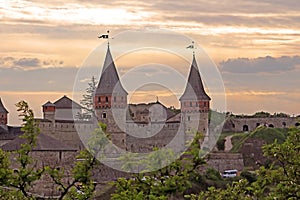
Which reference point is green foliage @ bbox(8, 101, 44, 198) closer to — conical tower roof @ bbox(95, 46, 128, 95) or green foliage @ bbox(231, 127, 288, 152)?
conical tower roof @ bbox(95, 46, 128, 95)

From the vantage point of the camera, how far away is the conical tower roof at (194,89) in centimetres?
6341

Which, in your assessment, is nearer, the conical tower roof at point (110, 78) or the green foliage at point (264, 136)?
the conical tower roof at point (110, 78)

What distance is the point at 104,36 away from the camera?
5406cm

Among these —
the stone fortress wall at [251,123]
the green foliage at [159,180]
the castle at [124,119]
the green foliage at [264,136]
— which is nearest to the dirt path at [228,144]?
the green foliage at [264,136]

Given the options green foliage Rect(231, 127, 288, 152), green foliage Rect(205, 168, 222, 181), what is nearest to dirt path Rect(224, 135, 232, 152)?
green foliage Rect(231, 127, 288, 152)

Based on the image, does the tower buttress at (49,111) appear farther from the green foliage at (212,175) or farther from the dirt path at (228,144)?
the green foliage at (212,175)

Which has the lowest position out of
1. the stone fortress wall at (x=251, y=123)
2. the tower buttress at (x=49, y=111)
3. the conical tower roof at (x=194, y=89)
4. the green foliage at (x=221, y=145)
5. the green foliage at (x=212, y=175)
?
the green foliage at (x=212, y=175)

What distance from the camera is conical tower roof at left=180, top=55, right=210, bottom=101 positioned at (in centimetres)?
6341

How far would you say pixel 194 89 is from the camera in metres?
64.1

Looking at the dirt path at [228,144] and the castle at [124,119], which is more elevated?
the castle at [124,119]

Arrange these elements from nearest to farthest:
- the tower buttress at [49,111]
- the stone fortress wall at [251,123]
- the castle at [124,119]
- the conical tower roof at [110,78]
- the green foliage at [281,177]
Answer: the green foliage at [281,177]
the castle at [124,119]
the conical tower roof at [110,78]
the tower buttress at [49,111]
the stone fortress wall at [251,123]

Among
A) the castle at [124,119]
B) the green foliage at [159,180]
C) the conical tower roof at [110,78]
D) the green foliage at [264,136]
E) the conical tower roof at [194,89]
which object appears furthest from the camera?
the green foliage at [264,136]

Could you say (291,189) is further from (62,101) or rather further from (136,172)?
(62,101)

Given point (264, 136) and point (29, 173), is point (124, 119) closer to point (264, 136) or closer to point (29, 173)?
point (264, 136)
